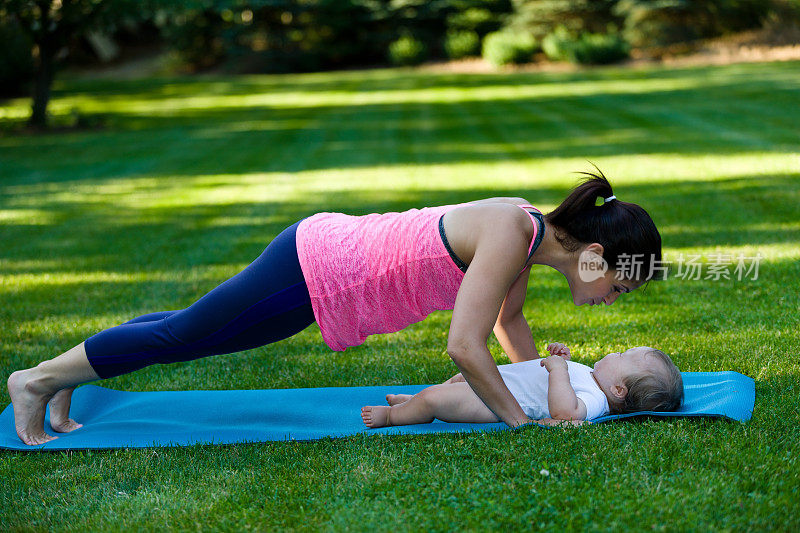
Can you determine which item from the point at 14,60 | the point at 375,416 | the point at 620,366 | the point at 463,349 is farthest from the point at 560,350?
the point at 14,60

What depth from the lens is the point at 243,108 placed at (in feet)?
61.0

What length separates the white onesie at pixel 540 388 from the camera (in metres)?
3.40

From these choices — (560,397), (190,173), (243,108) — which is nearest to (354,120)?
(243,108)

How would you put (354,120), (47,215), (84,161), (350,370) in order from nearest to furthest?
(350,370)
(47,215)
(84,161)
(354,120)

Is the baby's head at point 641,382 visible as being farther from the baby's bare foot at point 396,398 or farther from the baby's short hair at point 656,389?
the baby's bare foot at point 396,398

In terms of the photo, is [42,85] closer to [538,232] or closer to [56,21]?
[56,21]

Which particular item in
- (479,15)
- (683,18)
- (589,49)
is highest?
(479,15)

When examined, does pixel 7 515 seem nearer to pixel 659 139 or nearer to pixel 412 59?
pixel 659 139

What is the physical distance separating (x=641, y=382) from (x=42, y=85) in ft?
49.0

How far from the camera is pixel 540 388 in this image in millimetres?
3453

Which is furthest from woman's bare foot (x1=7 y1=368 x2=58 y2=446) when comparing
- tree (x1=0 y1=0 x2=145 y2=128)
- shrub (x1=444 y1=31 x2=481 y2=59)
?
shrub (x1=444 y1=31 x2=481 y2=59)

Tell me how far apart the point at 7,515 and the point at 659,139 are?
10.7 m

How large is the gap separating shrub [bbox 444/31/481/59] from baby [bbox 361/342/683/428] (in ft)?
80.2

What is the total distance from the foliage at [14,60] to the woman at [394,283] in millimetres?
18640
